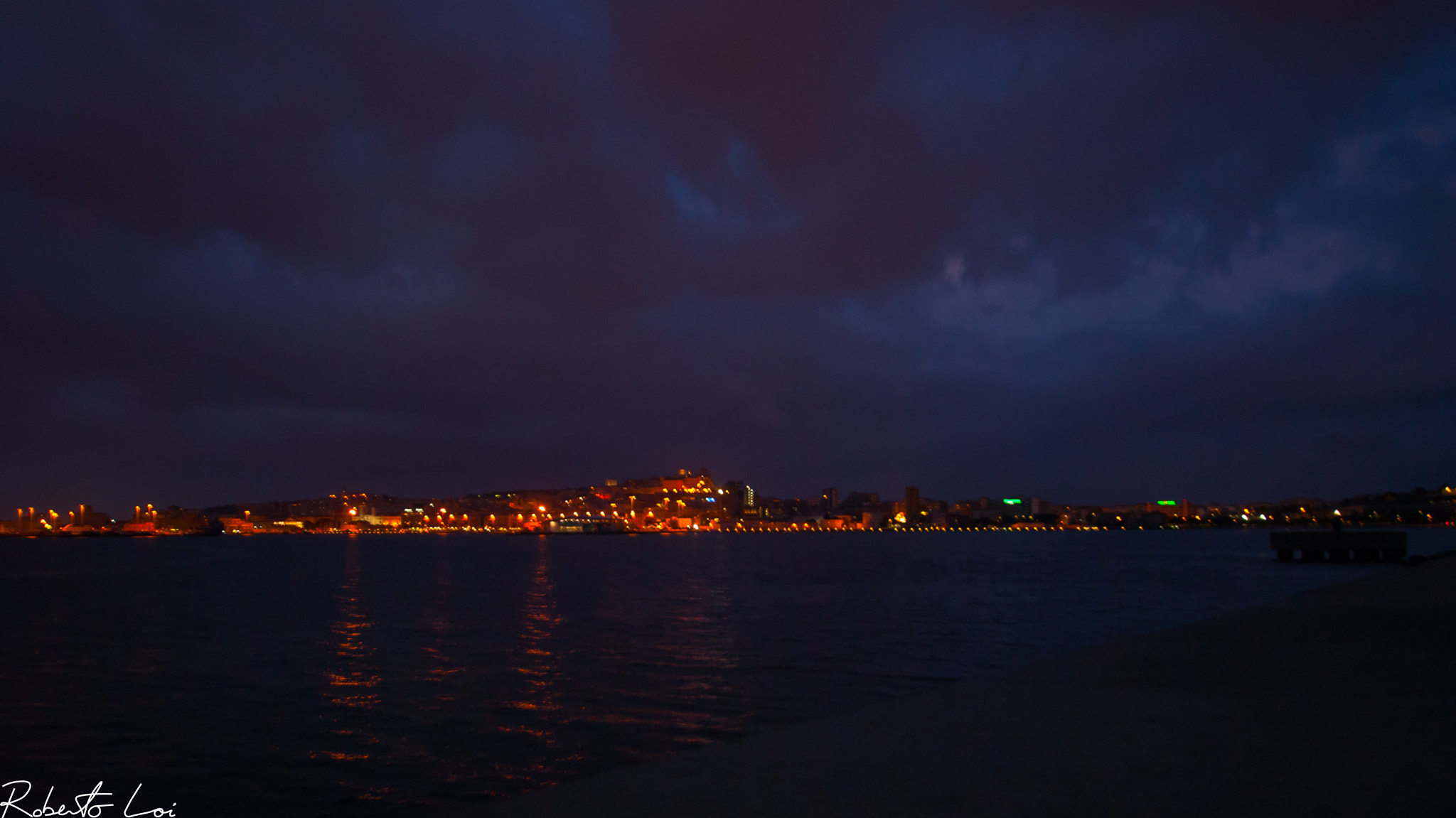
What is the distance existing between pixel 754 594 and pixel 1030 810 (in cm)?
3401

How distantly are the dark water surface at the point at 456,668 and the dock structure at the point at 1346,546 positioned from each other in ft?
35.6

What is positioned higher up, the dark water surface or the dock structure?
the dock structure

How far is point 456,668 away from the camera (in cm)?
1861

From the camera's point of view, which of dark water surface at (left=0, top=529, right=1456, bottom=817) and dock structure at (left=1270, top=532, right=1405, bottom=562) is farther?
dock structure at (left=1270, top=532, right=1405, bottom=562)

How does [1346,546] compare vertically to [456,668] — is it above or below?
above

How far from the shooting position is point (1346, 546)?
5644 centimetres

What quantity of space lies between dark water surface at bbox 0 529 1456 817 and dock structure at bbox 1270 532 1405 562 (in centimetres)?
1084

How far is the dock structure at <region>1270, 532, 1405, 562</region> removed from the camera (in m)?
53.7

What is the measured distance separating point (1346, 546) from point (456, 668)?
194ft

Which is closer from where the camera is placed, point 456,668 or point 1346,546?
point 456,668

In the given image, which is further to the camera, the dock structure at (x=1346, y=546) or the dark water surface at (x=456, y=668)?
the dock structure at (x=1346, y=546)

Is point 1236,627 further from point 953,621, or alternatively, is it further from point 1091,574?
point 1091,574

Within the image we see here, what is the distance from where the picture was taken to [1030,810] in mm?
5059

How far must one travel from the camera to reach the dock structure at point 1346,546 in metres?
53.7
